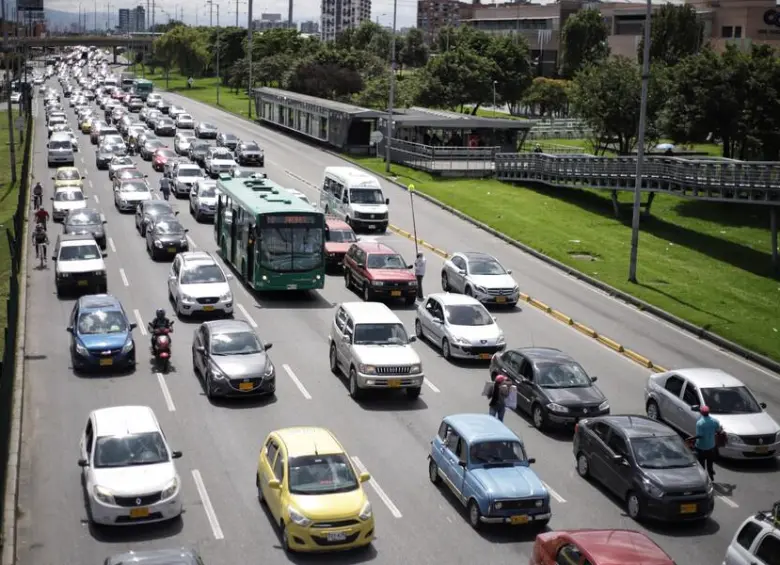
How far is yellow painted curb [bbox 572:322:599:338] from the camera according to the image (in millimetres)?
32956

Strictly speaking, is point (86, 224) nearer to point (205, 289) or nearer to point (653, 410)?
point (205, 289)

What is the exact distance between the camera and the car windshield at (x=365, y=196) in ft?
156

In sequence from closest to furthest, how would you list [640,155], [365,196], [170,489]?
[170,489]
[640,155]
[365,196]

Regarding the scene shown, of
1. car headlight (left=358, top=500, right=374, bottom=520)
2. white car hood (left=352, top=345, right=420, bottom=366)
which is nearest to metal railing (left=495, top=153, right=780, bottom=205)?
white car hood (left=352, top=345, right=420, bottom=366)

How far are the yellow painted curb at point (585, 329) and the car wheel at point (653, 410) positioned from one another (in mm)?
7310

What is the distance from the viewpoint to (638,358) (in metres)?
30.6

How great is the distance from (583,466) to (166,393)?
1015cm

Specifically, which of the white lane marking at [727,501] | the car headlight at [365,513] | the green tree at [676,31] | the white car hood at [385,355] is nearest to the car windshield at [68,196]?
the white car hood at [385,355]

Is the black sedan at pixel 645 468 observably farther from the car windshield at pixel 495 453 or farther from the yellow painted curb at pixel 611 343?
the yellow painted curb at pixel 611 343

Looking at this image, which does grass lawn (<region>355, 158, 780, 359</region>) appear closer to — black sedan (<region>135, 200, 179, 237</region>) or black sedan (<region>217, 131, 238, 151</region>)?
black sedan (<region>135, 200, 179, 237</region>)

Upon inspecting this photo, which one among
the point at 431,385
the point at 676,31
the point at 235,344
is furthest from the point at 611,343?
the point at 676,31

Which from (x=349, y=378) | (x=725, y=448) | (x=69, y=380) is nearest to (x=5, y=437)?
(x=69, y=380)

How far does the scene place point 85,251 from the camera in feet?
117

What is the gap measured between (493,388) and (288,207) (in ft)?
43.5
